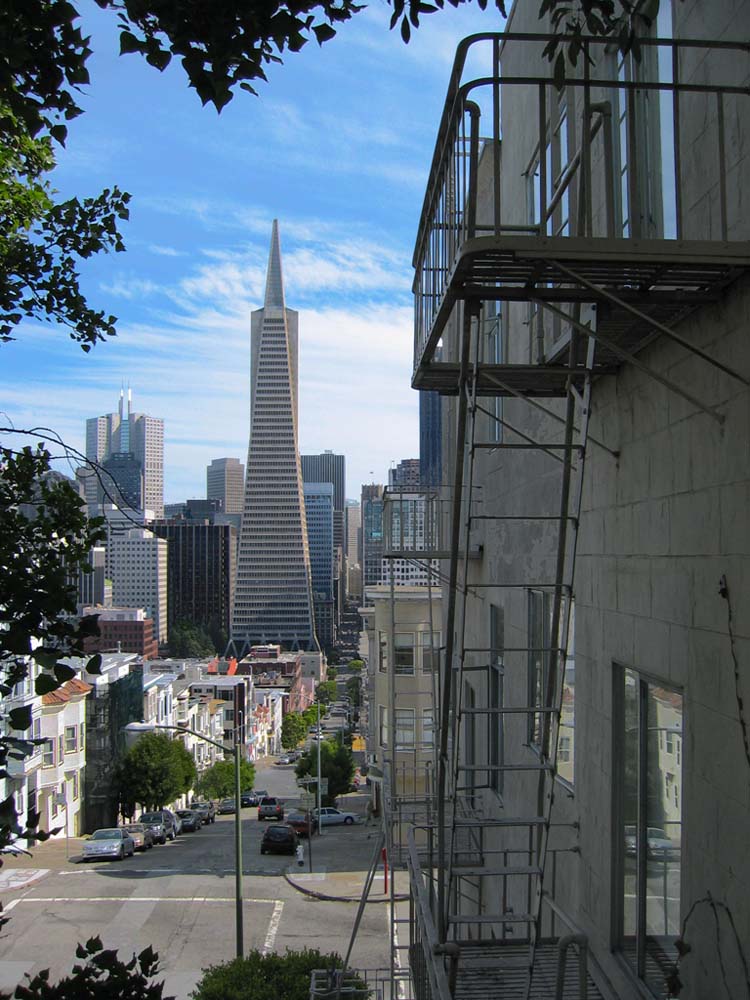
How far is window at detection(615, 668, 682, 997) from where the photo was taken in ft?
16.5

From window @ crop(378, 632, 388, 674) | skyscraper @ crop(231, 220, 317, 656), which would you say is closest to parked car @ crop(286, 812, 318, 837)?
Answer: window @ crop(378, 632, 388, 674)

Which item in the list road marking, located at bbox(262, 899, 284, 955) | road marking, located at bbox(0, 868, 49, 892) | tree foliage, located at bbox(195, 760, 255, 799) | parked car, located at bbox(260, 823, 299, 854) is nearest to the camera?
road marking, located at bbox(262, 899, 284, 955)

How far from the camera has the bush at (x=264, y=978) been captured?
1384 centimetres

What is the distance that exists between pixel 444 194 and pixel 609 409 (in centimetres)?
169

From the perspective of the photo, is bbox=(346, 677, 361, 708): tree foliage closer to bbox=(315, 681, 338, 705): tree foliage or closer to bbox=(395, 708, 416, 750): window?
bbox=(315, 681, 338, 705): tree foliage

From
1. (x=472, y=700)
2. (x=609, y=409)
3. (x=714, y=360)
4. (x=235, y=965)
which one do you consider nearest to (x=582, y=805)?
(x=609, y=409)

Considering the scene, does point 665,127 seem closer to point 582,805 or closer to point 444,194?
point 444,194

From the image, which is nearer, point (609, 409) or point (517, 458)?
point (609, 409)

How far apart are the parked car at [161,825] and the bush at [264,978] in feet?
86.6

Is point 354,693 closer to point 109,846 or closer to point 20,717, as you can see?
point 109,846

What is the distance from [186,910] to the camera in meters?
24.2

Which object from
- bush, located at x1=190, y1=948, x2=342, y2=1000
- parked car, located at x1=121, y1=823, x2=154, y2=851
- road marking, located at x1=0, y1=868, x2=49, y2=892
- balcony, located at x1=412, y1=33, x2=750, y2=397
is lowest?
parked car, located at x1=121, y1=823, x2=154, y2=851

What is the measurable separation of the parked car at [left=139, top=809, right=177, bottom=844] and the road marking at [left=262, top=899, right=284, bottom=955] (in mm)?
16859

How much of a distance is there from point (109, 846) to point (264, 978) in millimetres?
21735
